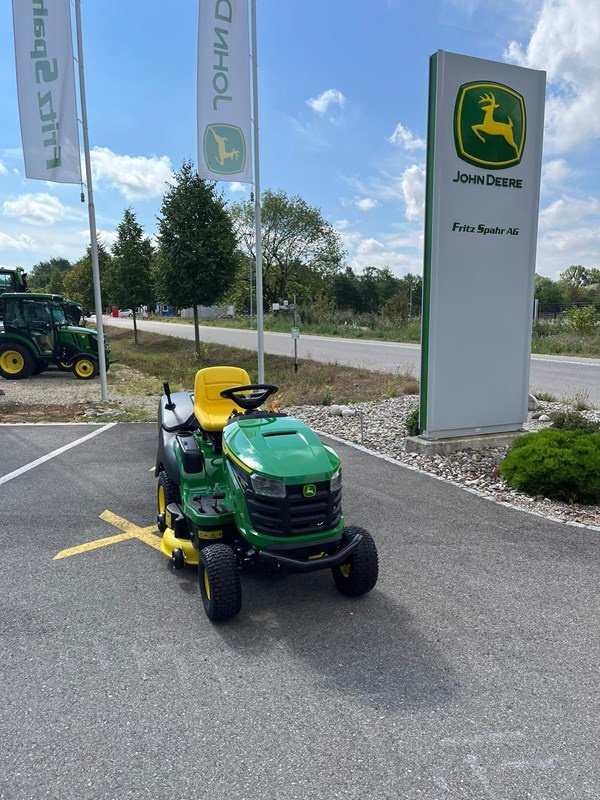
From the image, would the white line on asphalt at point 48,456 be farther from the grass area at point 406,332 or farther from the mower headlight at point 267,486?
the grass area at point 406,332

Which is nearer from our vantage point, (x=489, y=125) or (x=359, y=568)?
(x=359, y=568)

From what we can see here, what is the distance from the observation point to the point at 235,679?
9.26ft

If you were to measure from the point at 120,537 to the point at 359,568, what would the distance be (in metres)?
2.21

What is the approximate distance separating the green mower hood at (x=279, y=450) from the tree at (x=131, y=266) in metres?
24.4

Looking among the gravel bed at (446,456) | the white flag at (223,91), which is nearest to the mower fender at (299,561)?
the gravel bed at (446,456)

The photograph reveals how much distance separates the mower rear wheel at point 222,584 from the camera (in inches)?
126

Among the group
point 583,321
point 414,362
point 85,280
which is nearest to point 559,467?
point 414,362

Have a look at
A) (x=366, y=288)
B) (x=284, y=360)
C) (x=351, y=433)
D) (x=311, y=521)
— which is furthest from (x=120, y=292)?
(x=366, y=288)

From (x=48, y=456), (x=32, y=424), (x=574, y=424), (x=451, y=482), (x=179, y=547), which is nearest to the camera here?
(x=179, y=547)

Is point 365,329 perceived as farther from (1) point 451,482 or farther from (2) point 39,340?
(1) point 451,482

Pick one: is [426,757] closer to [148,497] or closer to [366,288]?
[148,497]

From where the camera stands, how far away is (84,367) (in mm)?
15273

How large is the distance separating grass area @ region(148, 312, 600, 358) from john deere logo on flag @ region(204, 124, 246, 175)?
1397 centimetres

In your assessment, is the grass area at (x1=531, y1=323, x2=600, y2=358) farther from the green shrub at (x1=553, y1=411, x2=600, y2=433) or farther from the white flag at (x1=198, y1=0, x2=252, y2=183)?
the white flag at (x1=198, y1=0, x2=252, y2=183)
